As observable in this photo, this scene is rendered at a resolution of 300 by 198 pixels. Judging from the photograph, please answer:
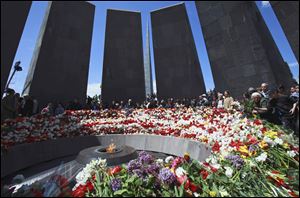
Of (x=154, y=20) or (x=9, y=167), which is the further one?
(x=154, y=20)

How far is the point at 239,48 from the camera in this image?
15367 millimetres

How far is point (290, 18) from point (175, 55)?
8.22m

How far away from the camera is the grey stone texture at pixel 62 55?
44.9 feet

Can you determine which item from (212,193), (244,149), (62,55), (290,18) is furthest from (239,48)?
(212,193)

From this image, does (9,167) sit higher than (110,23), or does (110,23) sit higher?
(110,23)

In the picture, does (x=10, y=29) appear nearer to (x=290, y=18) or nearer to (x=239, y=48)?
(x=290, y=18)

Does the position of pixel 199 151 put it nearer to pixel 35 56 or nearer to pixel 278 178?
pixel 278 178

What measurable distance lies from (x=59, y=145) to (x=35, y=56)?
10.2 m

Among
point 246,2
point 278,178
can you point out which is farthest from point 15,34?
point 246,2

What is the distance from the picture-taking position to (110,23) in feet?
58.7

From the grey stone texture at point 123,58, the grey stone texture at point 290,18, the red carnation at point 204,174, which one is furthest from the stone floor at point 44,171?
the grey stone texture at point 290,18

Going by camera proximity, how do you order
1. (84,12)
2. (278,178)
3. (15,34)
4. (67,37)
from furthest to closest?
(84,12)
(67,37)
(278,178)
(15,34)

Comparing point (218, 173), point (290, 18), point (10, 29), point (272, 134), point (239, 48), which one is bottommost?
point (218, 173)

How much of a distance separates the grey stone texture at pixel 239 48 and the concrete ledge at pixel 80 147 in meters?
10.9
